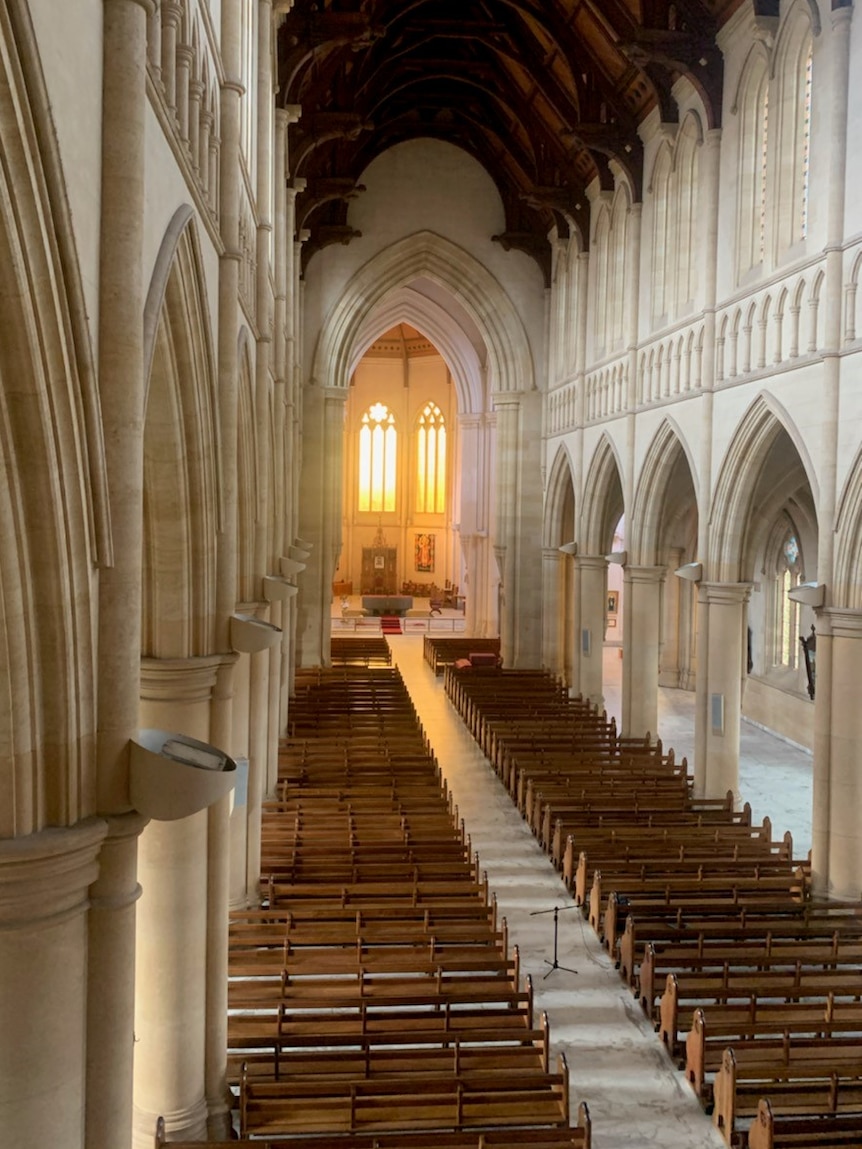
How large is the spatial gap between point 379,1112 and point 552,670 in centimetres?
2171

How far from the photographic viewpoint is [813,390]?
13.2 meters

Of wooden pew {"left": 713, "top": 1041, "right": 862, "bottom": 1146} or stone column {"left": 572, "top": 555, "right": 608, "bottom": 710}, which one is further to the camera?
stone column {"left": 572, "top": 555, "right": 608, "bottom": 710}

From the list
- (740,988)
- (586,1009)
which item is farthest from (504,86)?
(740,988)

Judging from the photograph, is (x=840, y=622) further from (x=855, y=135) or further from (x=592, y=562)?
(x=592, y=562)

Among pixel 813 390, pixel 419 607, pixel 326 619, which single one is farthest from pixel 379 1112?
pixel 419 607

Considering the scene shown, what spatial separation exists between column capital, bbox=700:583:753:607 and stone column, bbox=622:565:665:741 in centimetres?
357

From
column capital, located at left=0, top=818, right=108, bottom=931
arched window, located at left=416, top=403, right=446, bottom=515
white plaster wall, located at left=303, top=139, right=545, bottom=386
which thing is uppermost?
white plaster wall, located at left=303, top=139, right=545, bottom=386

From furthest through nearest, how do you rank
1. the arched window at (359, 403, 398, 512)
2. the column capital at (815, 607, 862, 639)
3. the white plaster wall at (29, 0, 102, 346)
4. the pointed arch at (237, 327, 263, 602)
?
1. the arched window at (359, 403, 398, 512)
2. the column capital at (815, 607, 862, 639)
3. the pointed arch at (237, 327, 263, 602)
4. the white plaster wall at (29, 0, 102, 346)

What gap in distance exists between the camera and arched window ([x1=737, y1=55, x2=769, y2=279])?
15.4 metres

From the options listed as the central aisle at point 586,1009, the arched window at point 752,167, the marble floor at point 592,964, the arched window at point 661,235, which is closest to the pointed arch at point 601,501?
the arched window at point 661,235

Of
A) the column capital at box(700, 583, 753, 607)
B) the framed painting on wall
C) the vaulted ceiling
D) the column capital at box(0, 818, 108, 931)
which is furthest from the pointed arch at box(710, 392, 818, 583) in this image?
the framed painting on wall

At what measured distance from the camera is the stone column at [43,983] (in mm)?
3807

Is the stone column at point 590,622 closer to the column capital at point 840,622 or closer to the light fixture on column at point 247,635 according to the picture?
A: the column capital at point 840,622

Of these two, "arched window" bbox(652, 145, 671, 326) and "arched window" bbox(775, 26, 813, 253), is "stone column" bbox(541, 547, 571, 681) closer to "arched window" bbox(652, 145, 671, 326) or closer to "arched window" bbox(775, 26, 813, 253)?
"arched window" bbox(652, 145, 671, 326)
